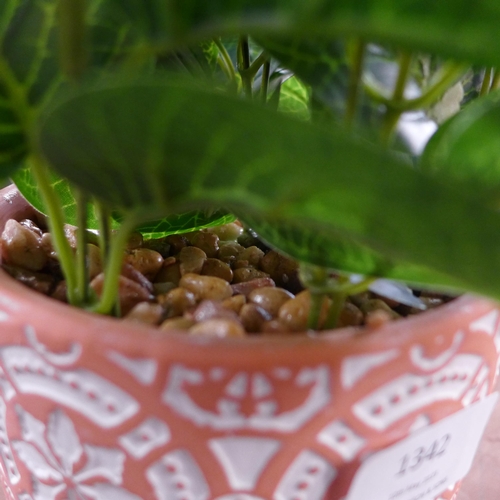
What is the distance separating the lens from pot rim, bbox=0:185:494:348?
0.20m

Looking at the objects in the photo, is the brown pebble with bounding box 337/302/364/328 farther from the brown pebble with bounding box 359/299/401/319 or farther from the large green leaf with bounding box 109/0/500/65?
the large green leaf with bounding box 109/0/500/65

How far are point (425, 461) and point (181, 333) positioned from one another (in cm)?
14

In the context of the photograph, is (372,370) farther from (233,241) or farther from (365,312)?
(233,241)

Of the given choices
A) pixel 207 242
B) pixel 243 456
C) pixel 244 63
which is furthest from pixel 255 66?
pixel 243 456

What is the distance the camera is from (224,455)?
0.22m

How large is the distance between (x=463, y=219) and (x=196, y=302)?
0.57ft

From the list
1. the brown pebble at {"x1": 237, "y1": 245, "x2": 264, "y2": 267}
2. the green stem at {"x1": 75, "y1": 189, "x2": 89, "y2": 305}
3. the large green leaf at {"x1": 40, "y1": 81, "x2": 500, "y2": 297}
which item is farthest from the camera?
the brown pebble at {"x1": 237, "y1": 245, "x2": 264, "y2": 267}

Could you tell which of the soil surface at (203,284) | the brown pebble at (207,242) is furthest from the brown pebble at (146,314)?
the brown pebble at (207,242)

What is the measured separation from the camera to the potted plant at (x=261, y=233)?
13cm

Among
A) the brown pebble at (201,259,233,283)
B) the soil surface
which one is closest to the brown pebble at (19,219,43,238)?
the soil surface

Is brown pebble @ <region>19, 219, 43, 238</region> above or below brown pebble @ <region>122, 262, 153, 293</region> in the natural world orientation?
above

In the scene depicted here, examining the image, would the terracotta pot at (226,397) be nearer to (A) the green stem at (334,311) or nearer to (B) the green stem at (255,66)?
(A) the green stem at (334,311)

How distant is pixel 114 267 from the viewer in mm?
211

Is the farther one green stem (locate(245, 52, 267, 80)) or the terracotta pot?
green stem (locate(245, 52, 267, 80))
